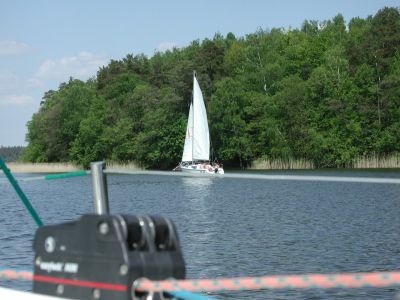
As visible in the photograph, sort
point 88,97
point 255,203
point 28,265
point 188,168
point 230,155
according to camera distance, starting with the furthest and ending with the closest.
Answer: point 88,97, point 230,155, point 188,168, point 255,203, point 28,265

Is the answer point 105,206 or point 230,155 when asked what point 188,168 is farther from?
point 105,206

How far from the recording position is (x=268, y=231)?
24.5 m

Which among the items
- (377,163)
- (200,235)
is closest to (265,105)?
(377,163)

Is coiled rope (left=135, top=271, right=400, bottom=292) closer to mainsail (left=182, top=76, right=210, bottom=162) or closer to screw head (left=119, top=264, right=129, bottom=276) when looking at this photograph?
screw head (left=119, top=264, right=129, bottom=276)

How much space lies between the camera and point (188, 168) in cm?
7488

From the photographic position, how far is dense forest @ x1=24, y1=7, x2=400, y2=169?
316 ft

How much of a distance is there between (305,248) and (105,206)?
16897 mm

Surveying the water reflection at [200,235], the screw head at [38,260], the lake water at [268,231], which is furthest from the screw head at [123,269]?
the water reflection at [200,235]

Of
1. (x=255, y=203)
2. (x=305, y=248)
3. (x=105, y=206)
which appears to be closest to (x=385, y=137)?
(x=255, y=203)

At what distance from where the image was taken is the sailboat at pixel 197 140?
7231 cm

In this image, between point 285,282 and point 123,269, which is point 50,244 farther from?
point 285,282

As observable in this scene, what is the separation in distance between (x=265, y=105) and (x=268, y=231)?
Answer: 260ft

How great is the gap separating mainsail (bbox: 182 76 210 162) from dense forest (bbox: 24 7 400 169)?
24.0 metres

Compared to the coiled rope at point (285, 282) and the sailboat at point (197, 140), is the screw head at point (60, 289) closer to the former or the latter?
the coiled rope at point (285, 282)
